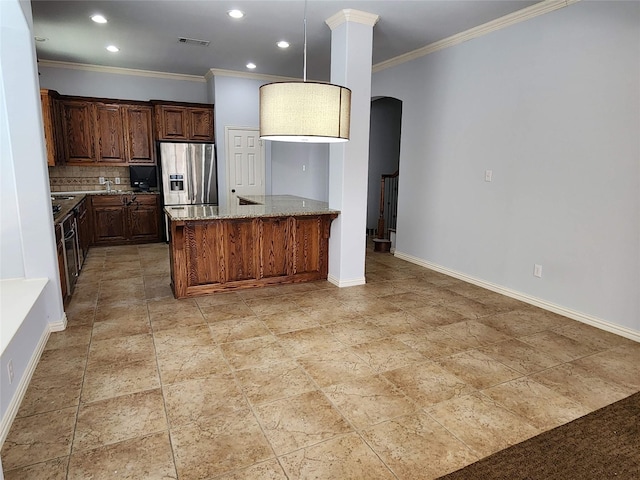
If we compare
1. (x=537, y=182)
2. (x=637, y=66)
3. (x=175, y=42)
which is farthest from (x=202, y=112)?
(x=637, y=66)

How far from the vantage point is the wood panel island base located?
4023 millimetres

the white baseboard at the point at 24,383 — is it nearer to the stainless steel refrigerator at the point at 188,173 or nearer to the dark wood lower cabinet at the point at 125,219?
the dark wood lower cabinet at the point at 125,219

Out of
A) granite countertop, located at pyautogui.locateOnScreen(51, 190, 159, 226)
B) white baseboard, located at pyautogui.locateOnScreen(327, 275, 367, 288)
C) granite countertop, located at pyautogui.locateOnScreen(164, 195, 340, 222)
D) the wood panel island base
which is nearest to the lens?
granite countertop, located at pyautogui.locateOnScreen(51, 190, 159, 226)

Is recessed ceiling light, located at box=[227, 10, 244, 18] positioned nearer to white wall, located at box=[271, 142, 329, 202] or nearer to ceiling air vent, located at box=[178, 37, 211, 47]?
ceiling air vent, located at box=[178, 37, 211, 47]

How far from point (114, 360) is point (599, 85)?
4.30m

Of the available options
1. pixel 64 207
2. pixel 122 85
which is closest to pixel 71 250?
pixel 64 207

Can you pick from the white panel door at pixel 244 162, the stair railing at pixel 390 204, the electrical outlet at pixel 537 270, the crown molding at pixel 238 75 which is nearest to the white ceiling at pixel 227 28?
A: the crown molding at pixel 238 75

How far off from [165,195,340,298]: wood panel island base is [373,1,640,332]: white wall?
1.64 metres

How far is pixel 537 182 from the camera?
12.8 ft

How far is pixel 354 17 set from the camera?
3.98 metres

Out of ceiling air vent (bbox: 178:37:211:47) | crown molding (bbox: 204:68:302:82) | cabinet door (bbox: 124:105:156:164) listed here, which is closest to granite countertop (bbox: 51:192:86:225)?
cabinet door (bbox: 124:105:156:164)

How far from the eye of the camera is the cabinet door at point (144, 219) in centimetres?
650

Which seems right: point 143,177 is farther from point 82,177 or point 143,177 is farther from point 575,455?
point 575,455

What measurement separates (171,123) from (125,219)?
171 centimetres
